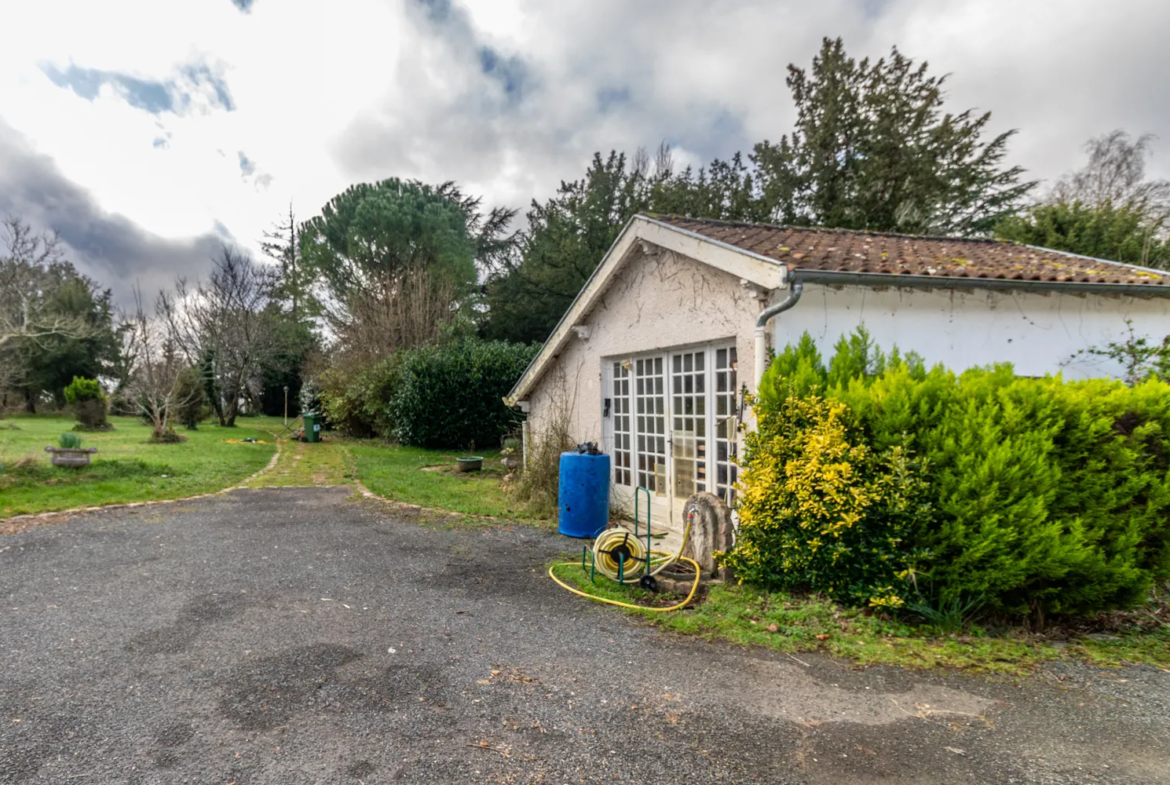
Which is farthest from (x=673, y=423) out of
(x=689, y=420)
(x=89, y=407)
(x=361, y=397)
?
(x=89, y=407)

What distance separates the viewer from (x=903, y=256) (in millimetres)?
6961

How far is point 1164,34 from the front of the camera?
34.4 ft

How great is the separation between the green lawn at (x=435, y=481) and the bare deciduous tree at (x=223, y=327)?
418 inches

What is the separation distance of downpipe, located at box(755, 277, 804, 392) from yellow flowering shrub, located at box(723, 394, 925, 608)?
85cm

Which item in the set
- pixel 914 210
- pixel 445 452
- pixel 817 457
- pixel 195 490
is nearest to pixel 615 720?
pixel 817 457

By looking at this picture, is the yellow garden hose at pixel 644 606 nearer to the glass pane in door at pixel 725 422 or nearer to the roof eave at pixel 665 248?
the glass pane in door at pixel 725 422

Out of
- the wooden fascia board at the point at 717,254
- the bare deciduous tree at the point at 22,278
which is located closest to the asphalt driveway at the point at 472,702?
the wooden fascia board at the point at 717,254

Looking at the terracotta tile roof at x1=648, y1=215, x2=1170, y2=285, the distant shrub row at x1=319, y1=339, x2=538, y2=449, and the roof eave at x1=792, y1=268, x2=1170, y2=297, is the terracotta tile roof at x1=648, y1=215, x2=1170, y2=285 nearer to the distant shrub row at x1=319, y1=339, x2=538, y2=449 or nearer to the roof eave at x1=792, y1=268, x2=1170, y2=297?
the roof eave at x1=792, y1=268, x2=1170, y2=297

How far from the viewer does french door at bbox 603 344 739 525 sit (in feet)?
22.3

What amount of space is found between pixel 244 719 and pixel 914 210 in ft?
72.5

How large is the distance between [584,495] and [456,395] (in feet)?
37.1

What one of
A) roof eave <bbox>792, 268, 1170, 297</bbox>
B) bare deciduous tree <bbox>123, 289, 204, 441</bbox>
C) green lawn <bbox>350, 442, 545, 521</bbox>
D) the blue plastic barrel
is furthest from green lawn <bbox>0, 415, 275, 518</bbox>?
roof eave <bbox>792, 268, 1170, 297</bbox>

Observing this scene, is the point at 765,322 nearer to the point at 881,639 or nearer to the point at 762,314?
the point at 762,314

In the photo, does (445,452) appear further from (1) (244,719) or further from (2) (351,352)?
(1) (244,719)
